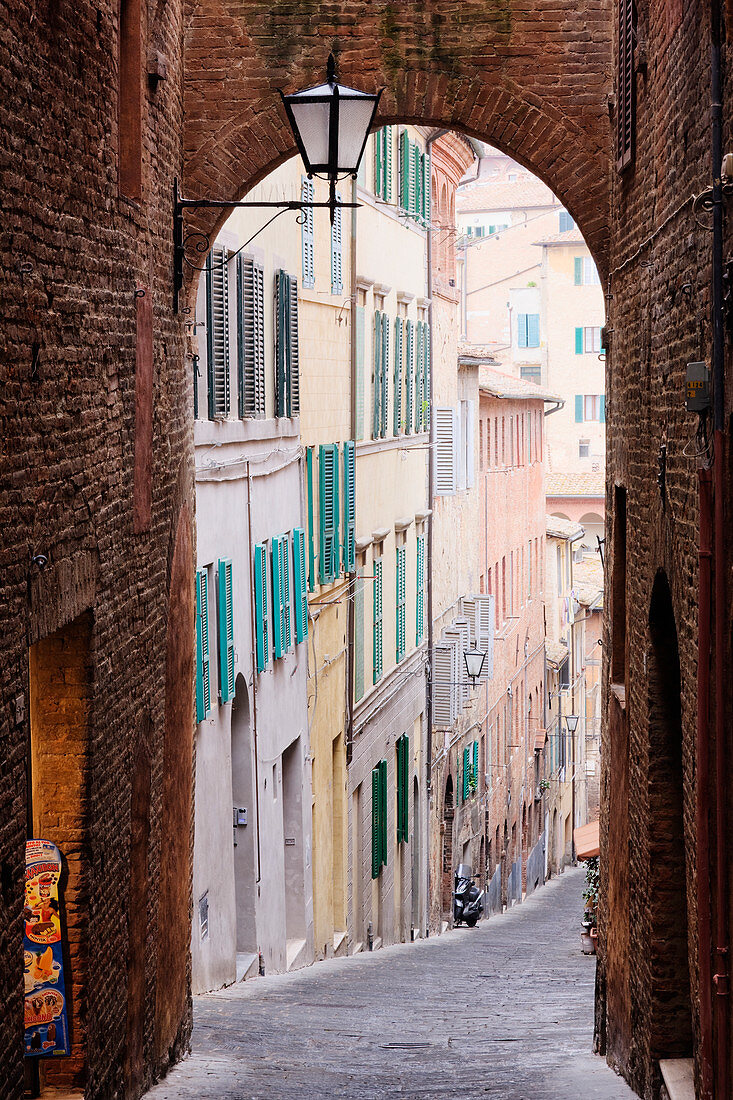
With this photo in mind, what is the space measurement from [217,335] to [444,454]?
14770 millimetres

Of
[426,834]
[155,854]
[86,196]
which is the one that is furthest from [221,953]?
[426,834]

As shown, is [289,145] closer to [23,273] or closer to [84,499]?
[84,499]

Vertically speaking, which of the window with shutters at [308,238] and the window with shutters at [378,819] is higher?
the window with shutters at [308,238]

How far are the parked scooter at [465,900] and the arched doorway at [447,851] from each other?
9.8 inches

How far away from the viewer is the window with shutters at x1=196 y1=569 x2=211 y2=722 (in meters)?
12.5

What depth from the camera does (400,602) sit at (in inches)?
981

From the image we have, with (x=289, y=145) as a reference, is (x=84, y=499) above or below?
below

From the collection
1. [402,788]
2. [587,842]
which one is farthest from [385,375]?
[587,842]

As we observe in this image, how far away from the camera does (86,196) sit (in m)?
7.05

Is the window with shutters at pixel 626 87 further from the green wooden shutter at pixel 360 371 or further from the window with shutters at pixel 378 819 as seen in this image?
the window with shutters at pixel 378 819

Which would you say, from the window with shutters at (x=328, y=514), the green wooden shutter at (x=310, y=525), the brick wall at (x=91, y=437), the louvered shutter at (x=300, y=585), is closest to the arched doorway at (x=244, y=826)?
the louvered shutter at (x=300, y=585)

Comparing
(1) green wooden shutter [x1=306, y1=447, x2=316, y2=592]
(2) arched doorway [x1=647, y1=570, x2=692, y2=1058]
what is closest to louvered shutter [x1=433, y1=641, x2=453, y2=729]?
(1) green wooden shutter [x1=306, y1=447, x2=316, y2=592]

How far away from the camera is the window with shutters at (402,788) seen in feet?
81.3

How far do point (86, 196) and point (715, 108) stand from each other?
2.67m
